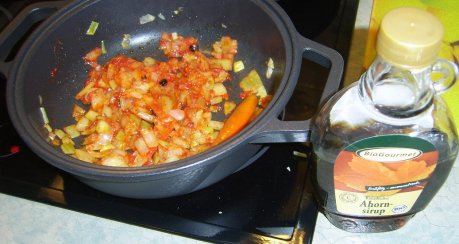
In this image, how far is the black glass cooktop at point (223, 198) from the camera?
2.71 feet

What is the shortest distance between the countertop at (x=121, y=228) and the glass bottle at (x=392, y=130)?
0.07 m

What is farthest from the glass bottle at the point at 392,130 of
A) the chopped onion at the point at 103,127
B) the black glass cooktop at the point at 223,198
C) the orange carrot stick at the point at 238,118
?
the chopped onion at the point at 103,127

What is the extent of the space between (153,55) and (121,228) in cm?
47

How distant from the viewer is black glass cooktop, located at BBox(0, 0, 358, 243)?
825 mm

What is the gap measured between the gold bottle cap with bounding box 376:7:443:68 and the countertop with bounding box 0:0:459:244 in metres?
0.40

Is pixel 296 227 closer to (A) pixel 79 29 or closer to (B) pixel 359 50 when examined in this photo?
(B) pixel 359 50

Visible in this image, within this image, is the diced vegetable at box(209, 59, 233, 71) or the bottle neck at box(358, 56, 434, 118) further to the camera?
the diced vegetable at box(209, 59, 233, 71)

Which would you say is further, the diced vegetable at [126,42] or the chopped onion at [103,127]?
the diced vegetable at [126,42]

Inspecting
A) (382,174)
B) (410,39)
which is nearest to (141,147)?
(382,174)

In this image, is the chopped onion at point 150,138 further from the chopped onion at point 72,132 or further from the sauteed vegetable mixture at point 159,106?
the chopped onion at point 72,132

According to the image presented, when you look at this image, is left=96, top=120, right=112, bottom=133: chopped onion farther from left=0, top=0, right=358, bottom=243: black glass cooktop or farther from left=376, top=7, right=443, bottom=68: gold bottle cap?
left=376, top=7, right=443, bottom=68: gold bottle cap

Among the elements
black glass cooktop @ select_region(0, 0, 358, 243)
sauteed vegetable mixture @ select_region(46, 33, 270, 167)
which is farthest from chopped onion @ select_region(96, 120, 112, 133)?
black glass cooktop @ select_region(0, 0, 358, 243)

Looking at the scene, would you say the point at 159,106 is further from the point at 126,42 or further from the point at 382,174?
the point at 382,174

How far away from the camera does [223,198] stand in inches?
34.5
